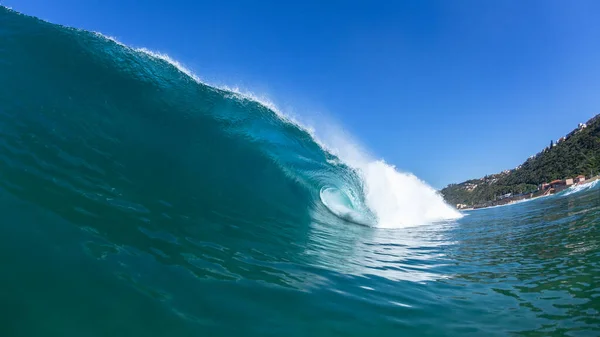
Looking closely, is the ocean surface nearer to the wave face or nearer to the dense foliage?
the wave face

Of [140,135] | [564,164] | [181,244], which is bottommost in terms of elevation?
[181,244]

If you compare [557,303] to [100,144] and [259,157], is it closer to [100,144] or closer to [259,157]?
[100,144]

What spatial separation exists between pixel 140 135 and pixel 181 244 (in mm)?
4640

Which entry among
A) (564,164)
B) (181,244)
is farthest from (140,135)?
(564,164)

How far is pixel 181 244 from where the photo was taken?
4.64 metres

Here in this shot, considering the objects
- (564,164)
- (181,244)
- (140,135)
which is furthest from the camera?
(564,164)

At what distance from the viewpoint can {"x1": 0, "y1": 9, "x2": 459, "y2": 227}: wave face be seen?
231 inches

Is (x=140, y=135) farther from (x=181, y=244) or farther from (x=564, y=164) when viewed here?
(x=564, y=164)

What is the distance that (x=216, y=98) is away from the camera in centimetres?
1153

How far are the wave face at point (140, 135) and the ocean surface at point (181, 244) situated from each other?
0.05 meters

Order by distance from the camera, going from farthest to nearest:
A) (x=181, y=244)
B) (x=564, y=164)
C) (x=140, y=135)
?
(x=564, y=164)
(x=140, y=135)
(x=181, y=244)

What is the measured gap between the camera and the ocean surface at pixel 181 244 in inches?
122

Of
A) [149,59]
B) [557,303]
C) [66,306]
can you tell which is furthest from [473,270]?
[149,59]

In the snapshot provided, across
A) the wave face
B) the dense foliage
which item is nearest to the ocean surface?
the wave face
